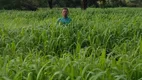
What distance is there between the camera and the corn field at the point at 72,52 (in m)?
3.42

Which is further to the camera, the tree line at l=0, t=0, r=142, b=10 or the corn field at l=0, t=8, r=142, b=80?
the tree line at l=0, t=0, r=142, b=10

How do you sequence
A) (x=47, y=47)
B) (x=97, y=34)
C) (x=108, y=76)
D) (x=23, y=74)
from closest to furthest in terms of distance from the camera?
(x=108, y=76), (x=23, y=74), (x=47, y=47), (x=97, y=34)

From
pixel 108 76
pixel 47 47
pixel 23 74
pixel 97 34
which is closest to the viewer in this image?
pixel 108 76

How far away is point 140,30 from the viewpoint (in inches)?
258

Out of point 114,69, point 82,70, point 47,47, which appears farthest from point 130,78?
point 47,47

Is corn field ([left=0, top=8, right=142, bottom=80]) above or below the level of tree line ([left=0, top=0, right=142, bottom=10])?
above

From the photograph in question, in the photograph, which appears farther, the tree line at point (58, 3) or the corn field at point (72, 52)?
the tree line at point (58, 3)

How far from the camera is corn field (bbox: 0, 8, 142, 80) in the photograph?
3420mm

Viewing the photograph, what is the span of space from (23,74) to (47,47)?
2192 millimetres

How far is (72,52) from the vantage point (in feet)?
18.6

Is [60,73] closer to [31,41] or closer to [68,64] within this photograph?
[68,64]

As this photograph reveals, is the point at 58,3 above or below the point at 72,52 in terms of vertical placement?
below

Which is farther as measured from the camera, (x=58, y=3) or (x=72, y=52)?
(x=58, y=3)

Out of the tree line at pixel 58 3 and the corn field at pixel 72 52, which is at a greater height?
the corn field at pixel 72 52
